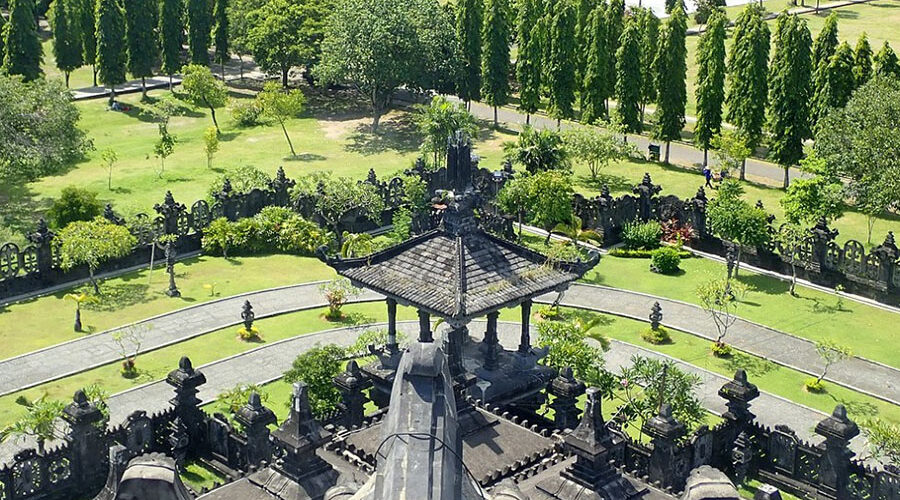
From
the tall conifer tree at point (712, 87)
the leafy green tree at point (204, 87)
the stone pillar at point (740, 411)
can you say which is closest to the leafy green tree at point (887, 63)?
the tall conifer tree at point (712, 87)

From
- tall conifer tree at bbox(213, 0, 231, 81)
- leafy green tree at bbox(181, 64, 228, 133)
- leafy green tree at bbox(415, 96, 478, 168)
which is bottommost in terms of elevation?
leafy green tree at bbox(415, 96, 478, 168)

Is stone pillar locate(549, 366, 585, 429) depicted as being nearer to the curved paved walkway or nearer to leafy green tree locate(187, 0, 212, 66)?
the curved paved walkway

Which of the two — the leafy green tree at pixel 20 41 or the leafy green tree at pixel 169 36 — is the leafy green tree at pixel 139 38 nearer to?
the leafy green tree at pixel 169 36

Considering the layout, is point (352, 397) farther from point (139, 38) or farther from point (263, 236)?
point (139, 38)

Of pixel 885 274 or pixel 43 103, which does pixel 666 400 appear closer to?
pixel 885 274

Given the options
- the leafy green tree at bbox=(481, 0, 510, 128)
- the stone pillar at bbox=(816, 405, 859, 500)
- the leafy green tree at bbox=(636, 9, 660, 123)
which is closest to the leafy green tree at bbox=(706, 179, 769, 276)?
the stone pillar at bbox=(816, 405, 859, 500)
